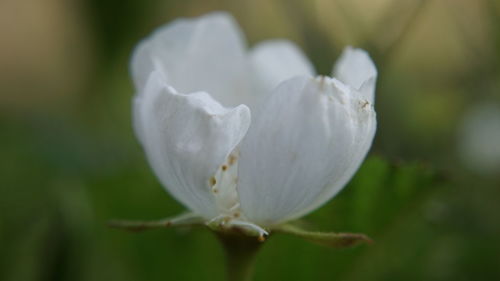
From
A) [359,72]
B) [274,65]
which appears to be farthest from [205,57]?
[359,72]

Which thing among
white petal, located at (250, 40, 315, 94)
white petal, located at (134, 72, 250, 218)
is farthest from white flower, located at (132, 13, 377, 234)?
white petal, located at (250, 40, 315, 94)

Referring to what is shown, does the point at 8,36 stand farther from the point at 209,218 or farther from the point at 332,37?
the point at 209,218

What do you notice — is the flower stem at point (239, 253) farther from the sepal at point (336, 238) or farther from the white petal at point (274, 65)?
the white petal at point (274, 65)

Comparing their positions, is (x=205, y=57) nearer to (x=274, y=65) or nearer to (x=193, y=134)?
(x=274, y=65)

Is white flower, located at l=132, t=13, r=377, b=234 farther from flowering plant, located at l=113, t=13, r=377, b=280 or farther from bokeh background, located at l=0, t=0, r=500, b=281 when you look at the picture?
bokeh background, located at l=0, t=0, r=500, b=281

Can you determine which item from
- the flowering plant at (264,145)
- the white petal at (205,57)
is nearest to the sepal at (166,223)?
the flowering plant at (264,145)

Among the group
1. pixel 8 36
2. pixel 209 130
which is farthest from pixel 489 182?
pixel 8 36
